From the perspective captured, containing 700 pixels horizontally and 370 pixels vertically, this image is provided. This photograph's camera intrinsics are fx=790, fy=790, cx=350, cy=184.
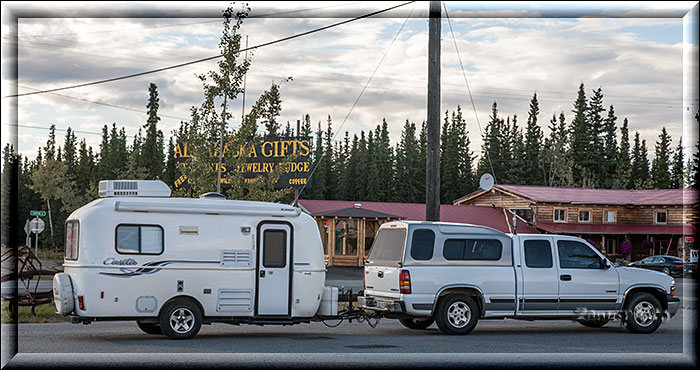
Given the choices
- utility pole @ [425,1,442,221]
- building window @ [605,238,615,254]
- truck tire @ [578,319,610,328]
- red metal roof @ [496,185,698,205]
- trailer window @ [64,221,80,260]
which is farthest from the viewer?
building window @ [605,238,615,254]

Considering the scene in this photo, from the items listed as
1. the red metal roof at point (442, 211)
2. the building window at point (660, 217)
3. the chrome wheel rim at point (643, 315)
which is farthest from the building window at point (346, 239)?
the chrome wheel rim at point (643, 315)

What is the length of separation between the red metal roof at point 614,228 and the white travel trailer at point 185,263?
131 ft

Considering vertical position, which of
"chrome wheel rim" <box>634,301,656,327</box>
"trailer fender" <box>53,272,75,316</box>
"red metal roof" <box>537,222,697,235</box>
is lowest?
"chrome wheel rim" <box>634,301,656,327</box>

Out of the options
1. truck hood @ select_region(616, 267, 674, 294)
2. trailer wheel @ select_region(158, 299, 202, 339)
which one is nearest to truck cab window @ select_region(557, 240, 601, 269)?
truck hood @ select_region(616, 267, 674, 294)

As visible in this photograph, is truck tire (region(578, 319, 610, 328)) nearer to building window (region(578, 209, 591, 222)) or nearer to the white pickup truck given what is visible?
the white pickup truck

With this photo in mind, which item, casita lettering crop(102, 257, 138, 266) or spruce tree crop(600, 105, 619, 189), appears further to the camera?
spruce tree crop(600, 105, 619, 189)

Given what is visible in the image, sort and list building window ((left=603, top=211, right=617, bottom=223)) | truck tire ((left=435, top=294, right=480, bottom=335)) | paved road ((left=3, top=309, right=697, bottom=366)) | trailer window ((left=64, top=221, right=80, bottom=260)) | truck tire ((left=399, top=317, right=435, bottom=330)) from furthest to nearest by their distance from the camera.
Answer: building window ((left=603, top=211, right=617, bottom=223)) → truck tire ((left=399, top=317, right=435, bottom=330)) → truck tire ((left=435, top=294, right=480, bottom=335)) → trailer window ((left=64, top=221, right=80, bottom=260)) → paved road ((left=3, top=309, right=697, bottom=366))

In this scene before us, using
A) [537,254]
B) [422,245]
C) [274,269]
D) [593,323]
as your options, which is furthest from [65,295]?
[593,323]

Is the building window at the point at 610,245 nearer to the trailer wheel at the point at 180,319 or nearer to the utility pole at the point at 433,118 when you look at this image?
the utility pole at the point at 433,118

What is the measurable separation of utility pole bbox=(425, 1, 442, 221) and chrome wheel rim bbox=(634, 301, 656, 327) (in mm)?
4520

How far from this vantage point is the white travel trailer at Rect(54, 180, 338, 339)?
13.4m

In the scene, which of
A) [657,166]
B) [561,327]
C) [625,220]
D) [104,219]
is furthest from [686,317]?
[657,166]

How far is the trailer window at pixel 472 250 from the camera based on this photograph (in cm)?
1530

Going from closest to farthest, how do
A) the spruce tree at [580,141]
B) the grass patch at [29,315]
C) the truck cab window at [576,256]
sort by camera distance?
the truck cab window at [576,256] → the grass patch at [29,315] → the spruce tree at [580,141]
